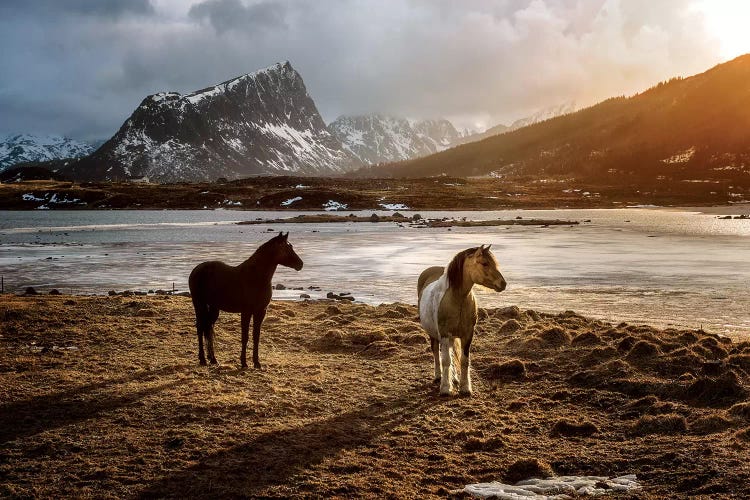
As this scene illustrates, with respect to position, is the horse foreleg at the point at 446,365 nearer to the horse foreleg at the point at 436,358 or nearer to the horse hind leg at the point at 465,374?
the horse hind leg at the point at 465,374

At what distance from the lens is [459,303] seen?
12.8 meters

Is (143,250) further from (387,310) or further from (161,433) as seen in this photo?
(161,433)

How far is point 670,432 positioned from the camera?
10.9 meters

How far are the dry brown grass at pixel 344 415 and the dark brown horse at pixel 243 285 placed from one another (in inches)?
55.2

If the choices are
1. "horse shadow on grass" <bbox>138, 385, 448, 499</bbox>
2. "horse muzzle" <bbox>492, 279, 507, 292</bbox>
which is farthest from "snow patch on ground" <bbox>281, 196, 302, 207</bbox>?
"horse shadow on grass" <bbox>138, 385, 448, 499</bbox>

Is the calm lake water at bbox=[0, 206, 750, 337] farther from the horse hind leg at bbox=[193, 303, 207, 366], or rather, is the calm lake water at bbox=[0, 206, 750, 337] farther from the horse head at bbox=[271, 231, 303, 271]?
the horse hind leg at bbox=[193, 303, 207, 366]

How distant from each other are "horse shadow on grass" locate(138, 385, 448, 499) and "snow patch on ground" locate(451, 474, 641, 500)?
248 centimetres

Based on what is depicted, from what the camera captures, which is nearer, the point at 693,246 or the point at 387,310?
the point at 387,310

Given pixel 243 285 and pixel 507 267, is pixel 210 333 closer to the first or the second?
pixel 243 285

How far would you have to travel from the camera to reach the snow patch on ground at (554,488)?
829cm

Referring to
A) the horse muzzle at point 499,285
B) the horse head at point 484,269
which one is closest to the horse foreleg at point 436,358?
the horse head at point 484,269


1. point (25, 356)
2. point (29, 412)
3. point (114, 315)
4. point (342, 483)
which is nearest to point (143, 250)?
point (114, 315)

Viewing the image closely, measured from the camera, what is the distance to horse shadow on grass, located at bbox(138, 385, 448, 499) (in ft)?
27.2

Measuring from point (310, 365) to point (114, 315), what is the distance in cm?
925
